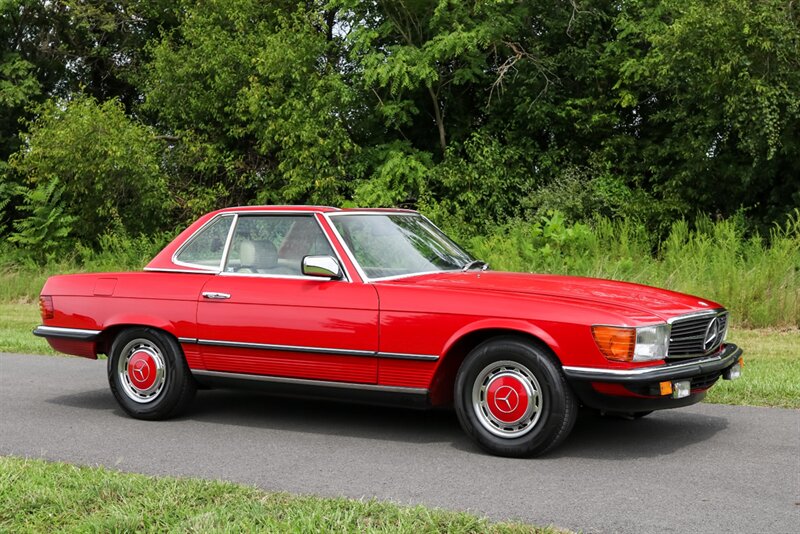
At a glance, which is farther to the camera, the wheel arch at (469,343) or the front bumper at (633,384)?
the wheel arch at (469,343)

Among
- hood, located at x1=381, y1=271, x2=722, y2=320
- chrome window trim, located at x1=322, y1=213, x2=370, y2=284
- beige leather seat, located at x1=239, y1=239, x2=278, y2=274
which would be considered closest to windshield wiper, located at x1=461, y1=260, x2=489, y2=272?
hood, located at x1=381, y1=271, x2=722, y2=320

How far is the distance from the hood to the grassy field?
1831mm

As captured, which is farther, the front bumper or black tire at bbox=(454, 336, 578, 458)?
black tire at bbox=(454, 336, 578, 458)

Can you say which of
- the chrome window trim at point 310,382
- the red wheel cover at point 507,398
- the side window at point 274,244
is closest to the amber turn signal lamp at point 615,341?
the red wheel cover at point 507,398

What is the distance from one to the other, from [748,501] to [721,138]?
59.0 feet

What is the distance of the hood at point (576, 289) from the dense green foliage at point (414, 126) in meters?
14.4

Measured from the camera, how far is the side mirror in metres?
6.99

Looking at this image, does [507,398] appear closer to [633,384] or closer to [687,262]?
[633,384]

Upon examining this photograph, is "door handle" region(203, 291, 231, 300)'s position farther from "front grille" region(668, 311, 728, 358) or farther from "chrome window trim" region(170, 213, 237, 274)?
"front grille" region(668, 311, 728, 358)

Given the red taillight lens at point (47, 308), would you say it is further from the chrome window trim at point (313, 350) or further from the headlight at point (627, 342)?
the headlight at point (627, 342)

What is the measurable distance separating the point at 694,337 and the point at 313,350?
250cm

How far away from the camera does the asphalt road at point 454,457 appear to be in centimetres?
524

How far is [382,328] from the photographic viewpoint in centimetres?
678

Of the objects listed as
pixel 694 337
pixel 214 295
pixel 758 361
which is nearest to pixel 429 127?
pixel 758 361
